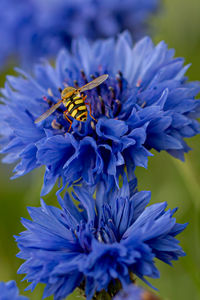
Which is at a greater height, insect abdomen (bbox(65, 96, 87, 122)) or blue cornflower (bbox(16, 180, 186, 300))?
insect abdomen (bbox(65, 96, 87, 122))

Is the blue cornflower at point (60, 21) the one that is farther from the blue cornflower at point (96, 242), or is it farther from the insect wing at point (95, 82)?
the blue cornflower at point (96, 242)

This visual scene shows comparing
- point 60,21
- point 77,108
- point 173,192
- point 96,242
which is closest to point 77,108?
point 77,108

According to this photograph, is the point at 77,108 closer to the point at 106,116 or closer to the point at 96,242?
the point at 106,116

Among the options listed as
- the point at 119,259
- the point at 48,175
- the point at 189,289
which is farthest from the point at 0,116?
the point at 189,289

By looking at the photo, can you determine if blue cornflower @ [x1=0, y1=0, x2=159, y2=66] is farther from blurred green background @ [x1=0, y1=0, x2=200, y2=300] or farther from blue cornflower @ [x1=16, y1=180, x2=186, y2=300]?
blue cornflower @ [x1=16, y1=180, x2=186, y2=300]

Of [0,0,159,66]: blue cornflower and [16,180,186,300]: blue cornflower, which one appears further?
[0,0,159,66]: blue cornflower

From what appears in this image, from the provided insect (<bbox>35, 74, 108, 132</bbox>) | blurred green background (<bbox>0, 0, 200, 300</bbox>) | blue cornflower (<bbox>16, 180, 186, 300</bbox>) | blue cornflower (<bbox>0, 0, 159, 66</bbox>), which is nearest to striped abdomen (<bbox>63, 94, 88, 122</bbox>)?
insect (<bbox>35, 74, 108, 132</bbox>)

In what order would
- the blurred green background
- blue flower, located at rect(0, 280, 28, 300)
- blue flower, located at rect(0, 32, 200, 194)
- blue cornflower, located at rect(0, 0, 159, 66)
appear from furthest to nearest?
blue cornflower, located at rect(0, 0, 159, 66), the blurred green background, blue flower, located at rect(0, 32, 200, 194), blue flower, located at rect(0, 280, 28, 300)
